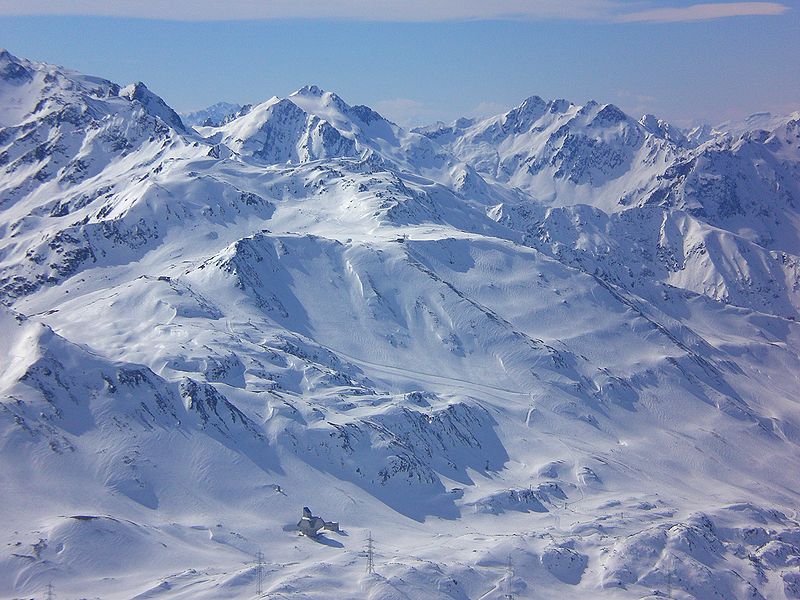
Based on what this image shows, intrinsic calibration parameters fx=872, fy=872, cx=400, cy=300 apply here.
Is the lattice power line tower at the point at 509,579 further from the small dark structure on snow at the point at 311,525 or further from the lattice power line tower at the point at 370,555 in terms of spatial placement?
the small dark structure on snow at the point at 311,525

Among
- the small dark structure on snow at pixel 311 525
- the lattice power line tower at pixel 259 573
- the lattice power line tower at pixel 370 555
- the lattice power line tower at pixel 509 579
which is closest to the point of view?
the lattice power line tower at pixel 259 573

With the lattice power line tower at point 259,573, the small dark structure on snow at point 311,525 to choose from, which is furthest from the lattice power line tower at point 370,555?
the lattice power line tower at point 259,573

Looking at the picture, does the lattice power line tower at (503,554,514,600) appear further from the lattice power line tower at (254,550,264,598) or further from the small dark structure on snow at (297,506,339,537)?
the lattice power line tower at (254,550,264,598)

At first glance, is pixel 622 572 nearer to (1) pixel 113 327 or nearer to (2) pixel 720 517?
(2) pixel 720 517

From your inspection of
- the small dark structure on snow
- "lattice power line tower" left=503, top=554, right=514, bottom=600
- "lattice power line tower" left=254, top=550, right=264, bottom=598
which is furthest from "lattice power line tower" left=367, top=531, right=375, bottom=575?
"lattice power line tower" left=503, top=554, right=514, bottom=600

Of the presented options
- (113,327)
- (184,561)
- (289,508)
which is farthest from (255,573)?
(113,327)

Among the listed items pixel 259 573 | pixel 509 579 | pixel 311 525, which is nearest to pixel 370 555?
pixel 311 525

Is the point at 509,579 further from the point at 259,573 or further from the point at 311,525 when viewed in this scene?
the point at 259,573
